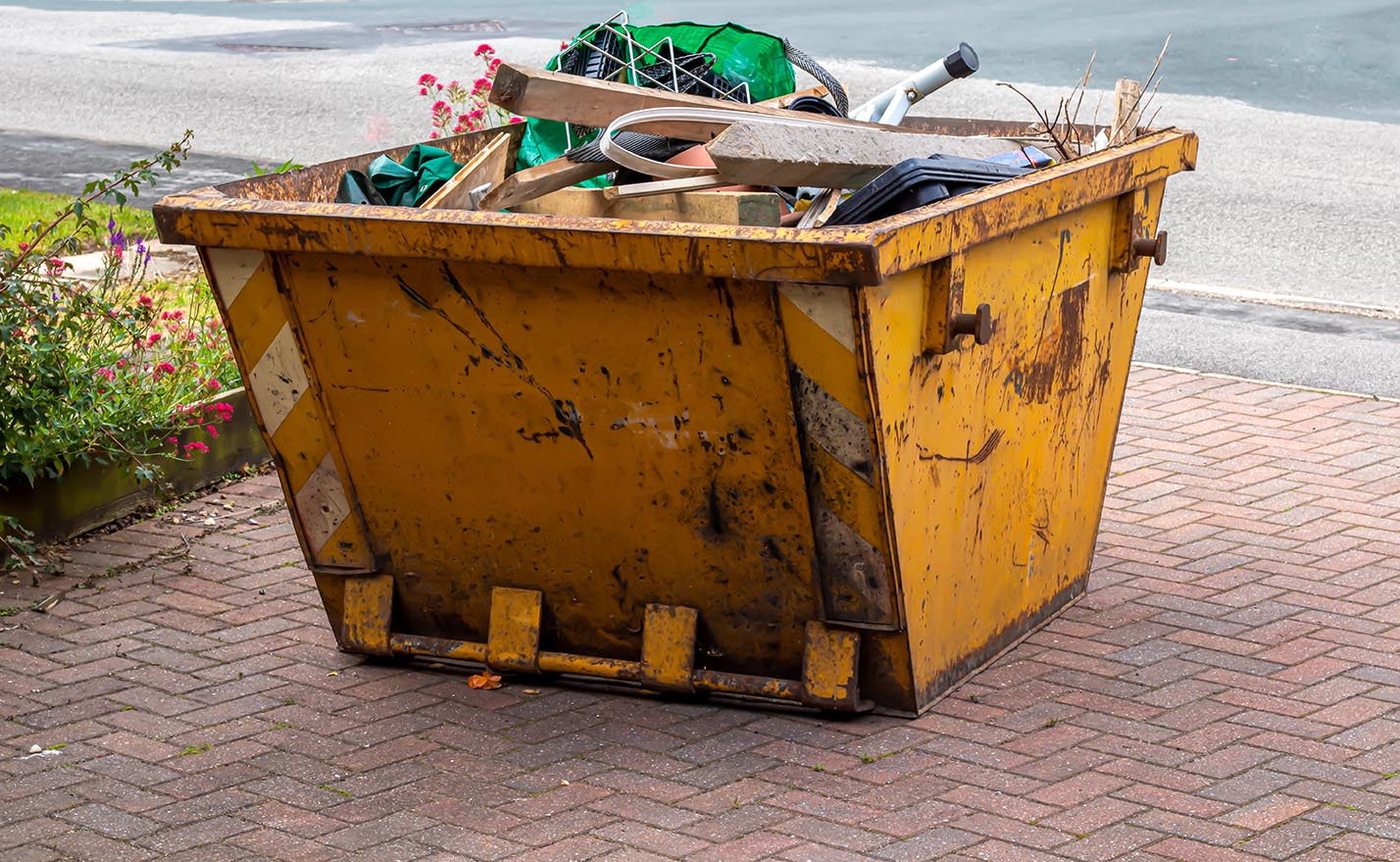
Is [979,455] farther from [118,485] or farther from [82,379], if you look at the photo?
[118,485]

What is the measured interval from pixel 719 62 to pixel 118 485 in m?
2.33

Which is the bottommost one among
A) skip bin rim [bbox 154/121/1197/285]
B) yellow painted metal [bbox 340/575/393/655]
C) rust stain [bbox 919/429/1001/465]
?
yellow painted metal [bbox 340/575/393/655]

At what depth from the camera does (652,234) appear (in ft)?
10.6

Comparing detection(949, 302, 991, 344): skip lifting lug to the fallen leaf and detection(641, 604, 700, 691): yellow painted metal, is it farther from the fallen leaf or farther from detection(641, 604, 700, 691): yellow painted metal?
the fallen leaf

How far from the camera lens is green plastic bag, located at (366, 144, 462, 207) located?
414 centimetres

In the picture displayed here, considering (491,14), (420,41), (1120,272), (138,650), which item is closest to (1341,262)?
(1120,272)

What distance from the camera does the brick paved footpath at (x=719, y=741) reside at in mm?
3283

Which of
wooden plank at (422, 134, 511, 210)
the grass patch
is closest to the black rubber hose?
wooden plank at (422, 134, 511, 210)

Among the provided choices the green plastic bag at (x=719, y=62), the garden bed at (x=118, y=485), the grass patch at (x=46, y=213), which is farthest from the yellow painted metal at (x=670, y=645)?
the grass patch at (x=46, y=213)

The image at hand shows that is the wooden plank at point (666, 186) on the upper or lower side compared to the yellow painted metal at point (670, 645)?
upper

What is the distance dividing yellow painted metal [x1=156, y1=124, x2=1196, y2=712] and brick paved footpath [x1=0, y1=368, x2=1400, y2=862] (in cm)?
17

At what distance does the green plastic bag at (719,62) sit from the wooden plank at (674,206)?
49 centimetres

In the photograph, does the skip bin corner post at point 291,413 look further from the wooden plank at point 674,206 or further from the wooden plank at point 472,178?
the wooden plank at point 674,206

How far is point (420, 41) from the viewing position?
579 inches
